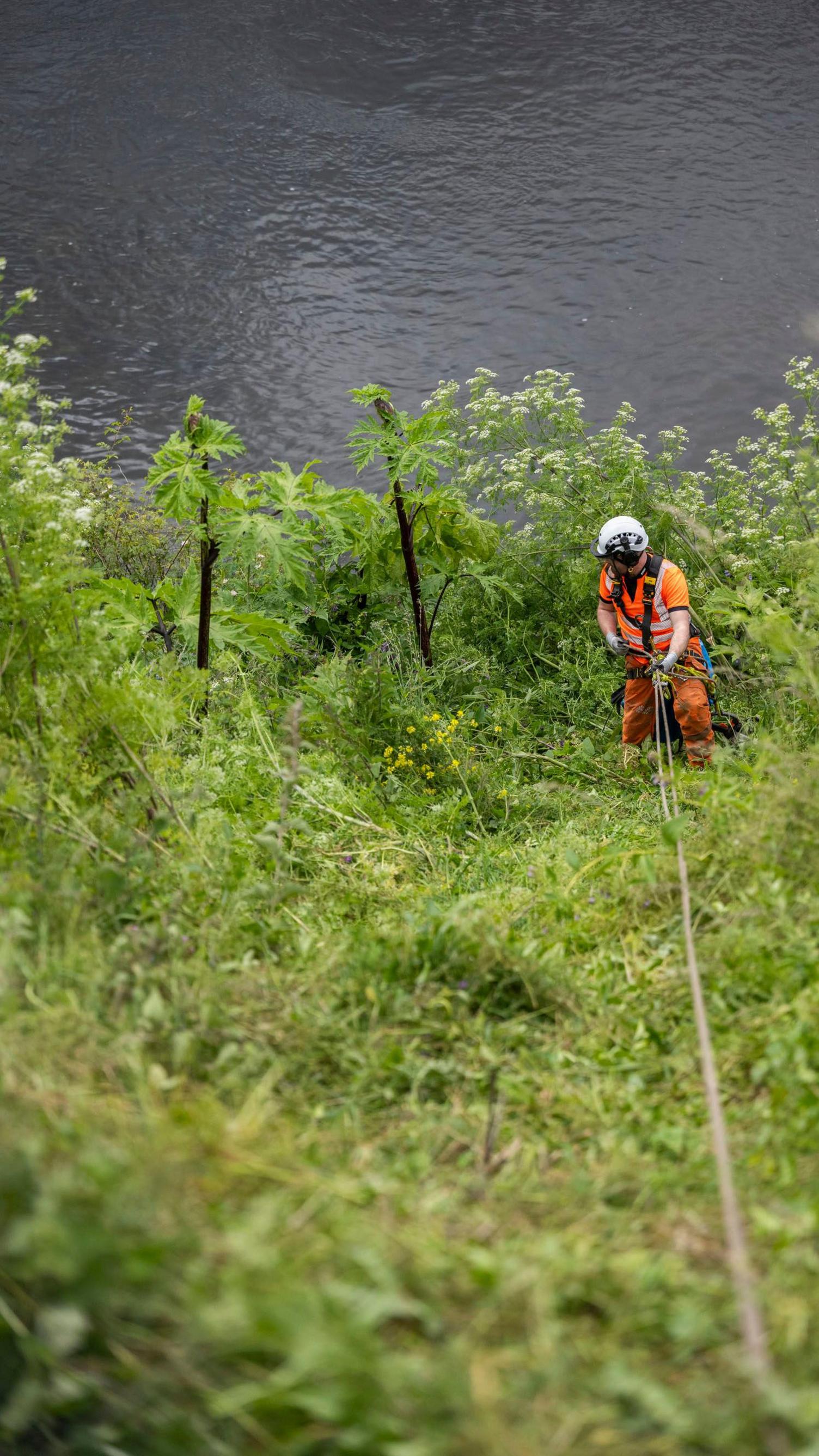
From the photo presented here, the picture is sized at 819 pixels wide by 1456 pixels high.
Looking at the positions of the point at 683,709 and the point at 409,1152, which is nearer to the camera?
the point at 409,1152

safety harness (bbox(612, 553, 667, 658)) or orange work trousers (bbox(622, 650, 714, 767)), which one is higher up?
safety harness (bbox(612, 553, 667, 658))

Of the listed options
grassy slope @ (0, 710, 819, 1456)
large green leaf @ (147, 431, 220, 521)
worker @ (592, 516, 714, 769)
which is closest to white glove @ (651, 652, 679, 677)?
worker @ (592, 516, 714, 769)

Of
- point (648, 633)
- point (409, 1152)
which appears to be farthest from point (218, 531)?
point (409, 1152)

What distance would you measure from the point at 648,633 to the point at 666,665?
33 centimetres

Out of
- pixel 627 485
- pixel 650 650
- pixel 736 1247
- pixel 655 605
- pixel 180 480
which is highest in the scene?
pixel 180 480

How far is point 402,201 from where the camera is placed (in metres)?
15.7

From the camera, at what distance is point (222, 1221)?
1421 millimetres

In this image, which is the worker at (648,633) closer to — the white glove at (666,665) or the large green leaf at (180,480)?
the white glove at (666,665)

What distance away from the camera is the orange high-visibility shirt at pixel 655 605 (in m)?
5.59

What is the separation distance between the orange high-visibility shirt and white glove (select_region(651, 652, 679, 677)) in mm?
209

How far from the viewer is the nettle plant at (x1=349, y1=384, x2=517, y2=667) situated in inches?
210

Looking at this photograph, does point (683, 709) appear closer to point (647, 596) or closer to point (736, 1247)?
point (647, 596)

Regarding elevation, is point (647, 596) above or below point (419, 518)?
below

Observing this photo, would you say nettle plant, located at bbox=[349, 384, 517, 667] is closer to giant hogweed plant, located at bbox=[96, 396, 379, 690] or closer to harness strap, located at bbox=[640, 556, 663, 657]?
giant hogweed plant, located at bbox=[96, 396, 379, 690]
